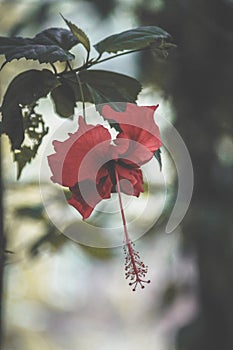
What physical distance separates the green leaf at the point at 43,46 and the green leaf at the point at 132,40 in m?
0.03

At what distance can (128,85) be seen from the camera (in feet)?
1.58

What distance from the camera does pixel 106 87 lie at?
0.47m

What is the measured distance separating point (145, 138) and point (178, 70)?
815mm

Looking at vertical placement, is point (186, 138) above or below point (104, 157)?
above

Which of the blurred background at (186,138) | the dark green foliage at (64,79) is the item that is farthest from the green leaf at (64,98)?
the blurred background at (186,138)

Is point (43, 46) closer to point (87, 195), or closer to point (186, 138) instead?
point (87, 195)

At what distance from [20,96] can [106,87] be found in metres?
0.06

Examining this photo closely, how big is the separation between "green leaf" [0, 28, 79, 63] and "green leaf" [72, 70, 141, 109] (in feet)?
0.09

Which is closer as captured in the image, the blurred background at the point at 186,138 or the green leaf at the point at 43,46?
the green leaf at the point at 43,46

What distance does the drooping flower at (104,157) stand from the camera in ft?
1.44

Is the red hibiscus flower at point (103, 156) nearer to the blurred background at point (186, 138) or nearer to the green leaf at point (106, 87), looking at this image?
the green leaf at point (106, 87)

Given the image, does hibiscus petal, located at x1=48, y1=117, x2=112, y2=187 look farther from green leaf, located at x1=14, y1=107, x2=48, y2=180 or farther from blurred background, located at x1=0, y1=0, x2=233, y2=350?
blurred background, located at x1=0, y1=0, x2=233, y2=350

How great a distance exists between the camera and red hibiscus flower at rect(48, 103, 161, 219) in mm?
438

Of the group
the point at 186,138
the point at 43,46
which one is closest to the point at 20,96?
the point at 43,46
